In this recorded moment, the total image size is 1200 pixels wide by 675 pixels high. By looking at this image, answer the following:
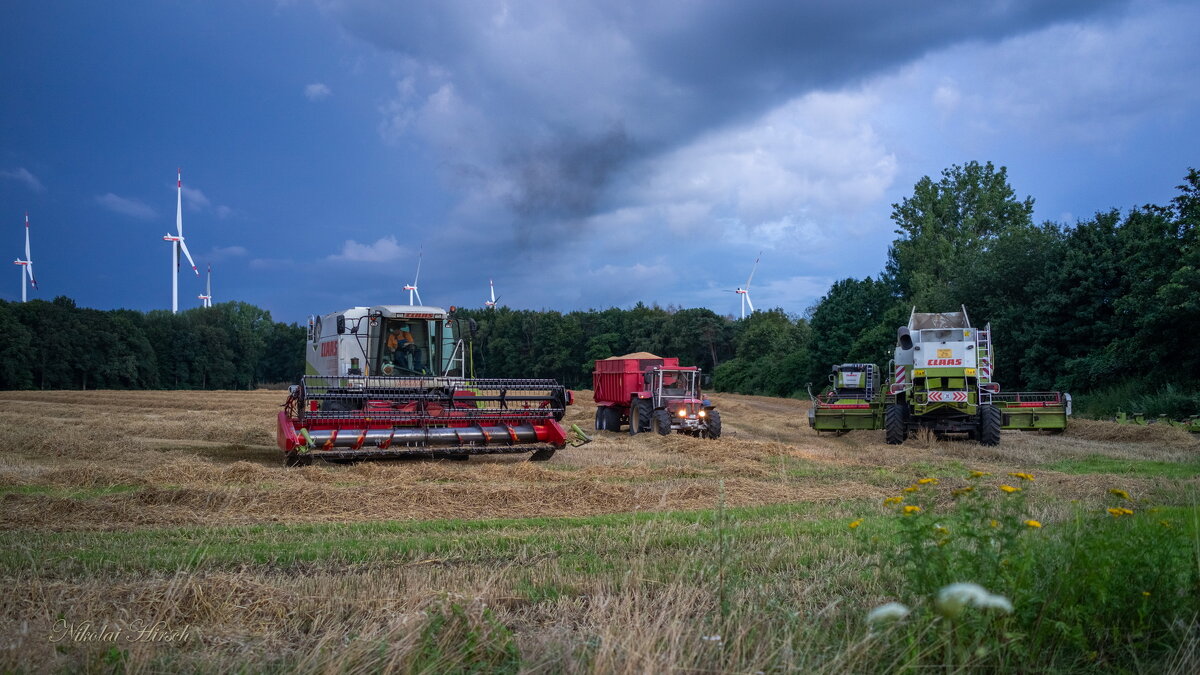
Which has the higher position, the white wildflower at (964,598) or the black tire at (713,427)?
the white wildflower at (964,598)

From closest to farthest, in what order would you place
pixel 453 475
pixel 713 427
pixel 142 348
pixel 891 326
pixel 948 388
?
pixel 453 475
pixel 948 388
pixel 713 427
pixel 891 326
pixel 142 348

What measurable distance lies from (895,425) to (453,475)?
10.8 m

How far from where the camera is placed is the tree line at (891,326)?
73.9 ft

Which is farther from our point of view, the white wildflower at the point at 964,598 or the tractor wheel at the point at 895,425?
the tractor wheel at the point at 895,425

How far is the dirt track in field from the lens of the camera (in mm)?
8141

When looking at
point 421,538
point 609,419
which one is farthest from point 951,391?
point 421,538

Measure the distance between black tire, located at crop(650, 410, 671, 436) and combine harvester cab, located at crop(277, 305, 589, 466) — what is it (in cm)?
450

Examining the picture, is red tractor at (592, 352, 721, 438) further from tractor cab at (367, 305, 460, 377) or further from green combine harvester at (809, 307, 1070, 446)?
tractor cab at (367, 305, 460, 377)

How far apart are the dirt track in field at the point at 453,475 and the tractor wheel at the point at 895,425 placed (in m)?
0.44

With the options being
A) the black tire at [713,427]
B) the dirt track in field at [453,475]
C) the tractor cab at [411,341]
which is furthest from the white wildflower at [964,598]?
the black tire at [713,427]

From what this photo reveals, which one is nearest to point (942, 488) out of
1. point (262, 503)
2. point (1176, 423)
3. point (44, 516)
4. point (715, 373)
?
point (262, 503)

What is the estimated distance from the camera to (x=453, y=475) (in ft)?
35.7

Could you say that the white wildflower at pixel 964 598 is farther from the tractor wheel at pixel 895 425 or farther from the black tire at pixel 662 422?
the black tire at pixel 662 422

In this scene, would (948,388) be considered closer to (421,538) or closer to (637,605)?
(421,538)
